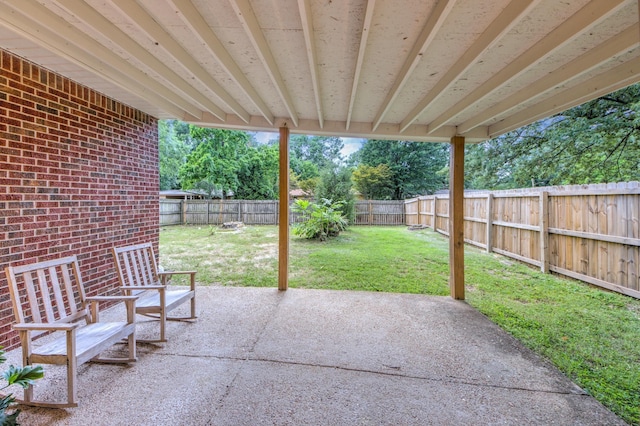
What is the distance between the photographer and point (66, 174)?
307 centimetres

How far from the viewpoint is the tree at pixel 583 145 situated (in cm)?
601

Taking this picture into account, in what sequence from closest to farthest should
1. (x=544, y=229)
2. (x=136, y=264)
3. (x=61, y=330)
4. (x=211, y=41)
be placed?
(x=61, y=330) < (x=211, y=41) < (x=136, y=264) < (x=544, y=229)

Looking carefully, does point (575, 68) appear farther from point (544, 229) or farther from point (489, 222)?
point (489, 222)

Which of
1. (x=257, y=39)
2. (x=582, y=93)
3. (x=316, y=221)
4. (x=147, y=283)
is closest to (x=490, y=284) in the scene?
(x=582, y=93)

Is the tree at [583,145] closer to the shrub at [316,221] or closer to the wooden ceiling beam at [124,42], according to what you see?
the shrub at [316,221]

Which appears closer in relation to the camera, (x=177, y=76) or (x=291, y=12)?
(x=291, y=12)

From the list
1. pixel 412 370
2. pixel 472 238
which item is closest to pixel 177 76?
pixel 412 370

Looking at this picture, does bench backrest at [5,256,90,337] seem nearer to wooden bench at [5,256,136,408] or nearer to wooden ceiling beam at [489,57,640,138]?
wooden bench at [5,256,136,408]

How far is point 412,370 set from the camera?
2.43 m

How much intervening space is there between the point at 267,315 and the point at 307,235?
6.09 meters

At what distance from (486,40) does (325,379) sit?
2.79 meters

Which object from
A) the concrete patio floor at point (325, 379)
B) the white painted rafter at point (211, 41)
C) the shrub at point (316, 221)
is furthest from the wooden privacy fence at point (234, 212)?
the white painted rafter at point (211, 41)

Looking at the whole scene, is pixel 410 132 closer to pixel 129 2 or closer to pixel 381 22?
pixel 381 22

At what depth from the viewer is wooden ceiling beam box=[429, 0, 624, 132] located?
1710 mm
